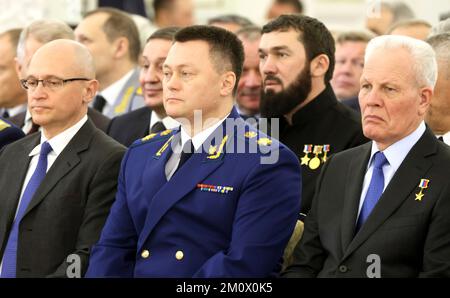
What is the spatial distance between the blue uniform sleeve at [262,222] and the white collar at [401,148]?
0.43m

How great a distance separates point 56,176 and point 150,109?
69.1 inches

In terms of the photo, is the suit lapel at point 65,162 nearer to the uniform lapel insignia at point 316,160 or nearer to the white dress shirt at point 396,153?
the uniform lapel insignia at point 316,160

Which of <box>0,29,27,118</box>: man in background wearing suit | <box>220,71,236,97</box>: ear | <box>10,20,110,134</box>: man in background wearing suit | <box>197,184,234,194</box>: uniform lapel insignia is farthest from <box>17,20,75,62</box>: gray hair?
<box>197,184,234,194</box>: uniform lapel insignia

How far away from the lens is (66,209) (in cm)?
521

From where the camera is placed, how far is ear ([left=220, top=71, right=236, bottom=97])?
504cm

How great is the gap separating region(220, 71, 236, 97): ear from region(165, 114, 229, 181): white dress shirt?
13cm

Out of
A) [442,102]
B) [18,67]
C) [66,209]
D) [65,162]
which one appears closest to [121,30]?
[18,67]

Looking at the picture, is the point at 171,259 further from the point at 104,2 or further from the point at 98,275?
the point at 104,2

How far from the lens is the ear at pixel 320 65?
6277 mm

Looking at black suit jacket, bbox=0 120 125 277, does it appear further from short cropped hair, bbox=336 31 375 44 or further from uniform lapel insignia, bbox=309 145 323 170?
short cropped hair, bbox=336 31 375 44

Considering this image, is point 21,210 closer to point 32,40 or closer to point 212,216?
point 212,216

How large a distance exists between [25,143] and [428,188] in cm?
237

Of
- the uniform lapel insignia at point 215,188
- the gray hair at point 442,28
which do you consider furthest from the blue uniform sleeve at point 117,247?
the gray hair at point 442,28

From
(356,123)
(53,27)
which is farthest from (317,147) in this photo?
(53,27)
